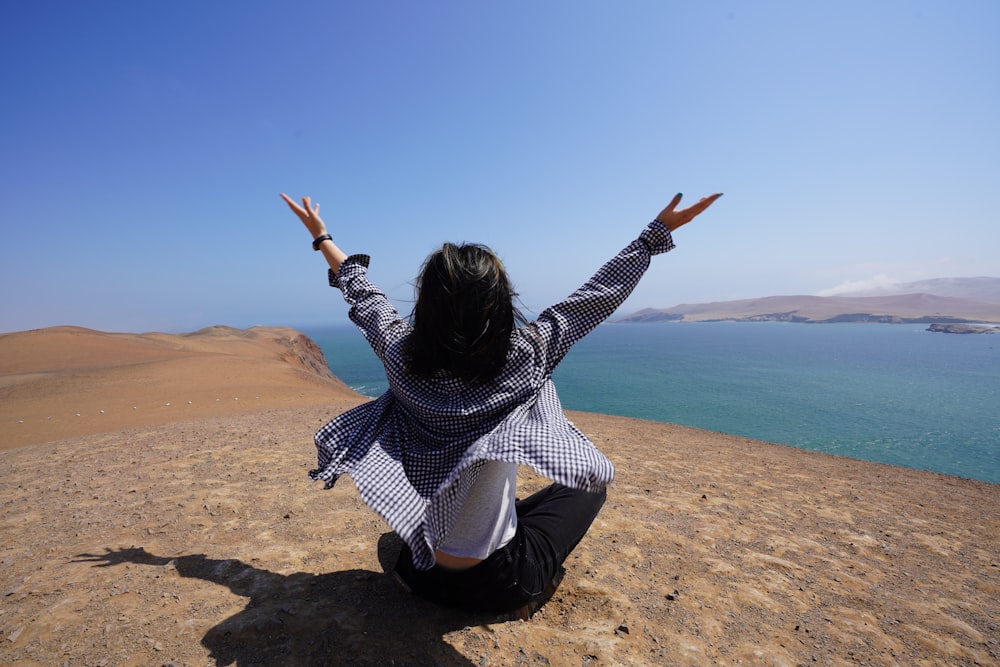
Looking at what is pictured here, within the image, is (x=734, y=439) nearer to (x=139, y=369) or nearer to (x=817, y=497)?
(x=817, y=497)

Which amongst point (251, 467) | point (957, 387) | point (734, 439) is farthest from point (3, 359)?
point (957, 387)

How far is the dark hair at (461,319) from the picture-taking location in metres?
1.69

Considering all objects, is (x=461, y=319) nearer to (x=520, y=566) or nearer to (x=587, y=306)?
(x=587, y=306)

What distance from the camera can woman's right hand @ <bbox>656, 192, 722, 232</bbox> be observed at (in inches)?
91.7

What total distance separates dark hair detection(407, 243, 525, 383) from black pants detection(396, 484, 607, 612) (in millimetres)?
942

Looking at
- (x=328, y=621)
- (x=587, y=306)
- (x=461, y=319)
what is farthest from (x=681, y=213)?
(x=328, y=621)

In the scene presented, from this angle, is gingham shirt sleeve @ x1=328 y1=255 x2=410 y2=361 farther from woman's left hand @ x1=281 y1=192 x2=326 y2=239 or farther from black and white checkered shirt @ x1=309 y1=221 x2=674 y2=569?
woman's left hand @ x1=281 y1=192 x2=326 y2=239

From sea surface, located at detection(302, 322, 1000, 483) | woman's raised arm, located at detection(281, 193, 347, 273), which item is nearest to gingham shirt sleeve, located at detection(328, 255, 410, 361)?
woman's raised arm, located at detection(281, 193, 347, 273)

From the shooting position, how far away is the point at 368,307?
2.19 meters

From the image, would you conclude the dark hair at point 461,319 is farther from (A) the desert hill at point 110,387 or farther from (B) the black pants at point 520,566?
(A) the desert hill at point 110,387

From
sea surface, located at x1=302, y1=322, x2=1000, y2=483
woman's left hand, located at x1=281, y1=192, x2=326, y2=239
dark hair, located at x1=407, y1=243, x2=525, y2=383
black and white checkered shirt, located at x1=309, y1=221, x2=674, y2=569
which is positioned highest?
woman's left hand, located at x1=281, y1=192, x2=326, y2=239

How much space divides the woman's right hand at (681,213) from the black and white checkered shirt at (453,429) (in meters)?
0.26

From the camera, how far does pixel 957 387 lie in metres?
40.2

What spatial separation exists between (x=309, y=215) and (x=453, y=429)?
5.72ft
